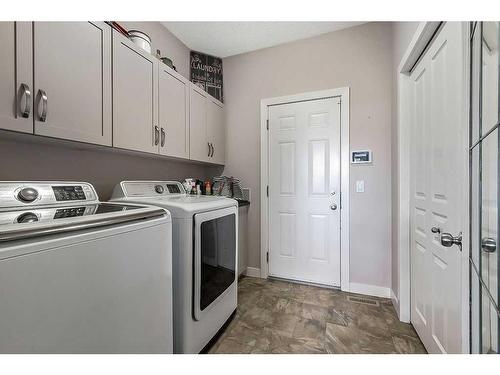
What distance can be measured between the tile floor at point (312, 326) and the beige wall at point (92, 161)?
1.47m

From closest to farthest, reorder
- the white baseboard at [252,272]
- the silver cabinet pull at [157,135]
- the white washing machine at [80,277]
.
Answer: the white washing machine at [80,277]
the silver cabinet pull at [157,135]
the white baseboard at [252,272]

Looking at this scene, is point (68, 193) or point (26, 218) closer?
point (26, 218)

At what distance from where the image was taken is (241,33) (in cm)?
231

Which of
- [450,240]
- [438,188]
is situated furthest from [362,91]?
[450,240]

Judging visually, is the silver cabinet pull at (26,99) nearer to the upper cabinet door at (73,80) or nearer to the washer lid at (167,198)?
the upper cabinet door at (73,80)

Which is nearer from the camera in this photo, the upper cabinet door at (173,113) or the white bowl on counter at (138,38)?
the white bowl on counter at (138,38)

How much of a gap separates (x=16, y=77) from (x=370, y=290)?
2944 mm

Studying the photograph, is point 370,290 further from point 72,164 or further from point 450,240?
point 72,164

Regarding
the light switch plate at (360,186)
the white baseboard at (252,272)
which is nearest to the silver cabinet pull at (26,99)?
the white baseboard at (252,272)

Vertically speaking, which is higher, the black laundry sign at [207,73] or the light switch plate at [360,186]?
the black laundry sign at [207,73]

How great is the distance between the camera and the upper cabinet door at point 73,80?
1.07 meters

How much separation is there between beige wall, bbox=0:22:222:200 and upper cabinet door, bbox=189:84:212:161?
13.2 inches

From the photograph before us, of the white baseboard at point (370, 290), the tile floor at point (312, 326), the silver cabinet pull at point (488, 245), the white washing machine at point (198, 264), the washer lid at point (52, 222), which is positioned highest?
the washer lid at point (52, 222)

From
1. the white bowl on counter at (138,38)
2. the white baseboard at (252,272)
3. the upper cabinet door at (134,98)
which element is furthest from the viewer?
the white baseboard at (252,272)
